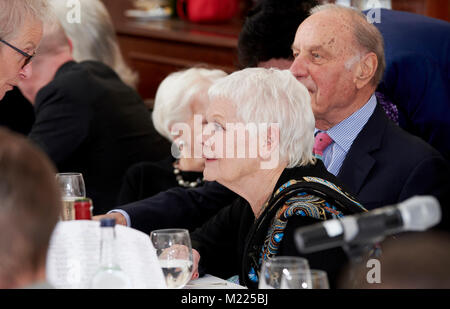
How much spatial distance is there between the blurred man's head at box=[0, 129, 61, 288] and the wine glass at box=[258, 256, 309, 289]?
518 millimetres

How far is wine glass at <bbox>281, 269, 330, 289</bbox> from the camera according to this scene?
1.41m

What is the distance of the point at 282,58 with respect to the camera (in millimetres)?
3068

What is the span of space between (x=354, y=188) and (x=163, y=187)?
3.48ft

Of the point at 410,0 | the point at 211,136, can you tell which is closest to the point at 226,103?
the point at 211,136

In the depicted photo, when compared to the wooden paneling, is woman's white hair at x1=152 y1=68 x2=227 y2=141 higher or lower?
higher

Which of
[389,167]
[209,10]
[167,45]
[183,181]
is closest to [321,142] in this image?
[389,167]

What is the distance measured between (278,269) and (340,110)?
1.27 metres

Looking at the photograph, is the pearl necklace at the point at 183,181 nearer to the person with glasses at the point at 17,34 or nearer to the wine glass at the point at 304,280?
the person with glasses at the point at 17,34

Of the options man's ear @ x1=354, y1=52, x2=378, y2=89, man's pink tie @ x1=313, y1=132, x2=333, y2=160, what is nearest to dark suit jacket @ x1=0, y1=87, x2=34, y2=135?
man's pink tie @ x1=313, y1=132, x2=333, y2=160

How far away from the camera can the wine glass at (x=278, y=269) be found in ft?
4.72

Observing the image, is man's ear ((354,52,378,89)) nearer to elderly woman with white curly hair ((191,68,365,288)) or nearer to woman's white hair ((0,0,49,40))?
elderly woman with white curly hair ((191,68,365,288))

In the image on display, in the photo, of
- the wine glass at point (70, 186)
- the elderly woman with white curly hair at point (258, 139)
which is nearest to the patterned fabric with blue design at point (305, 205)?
the elderly woman with white curly hair at point (258, 139)

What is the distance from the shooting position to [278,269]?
1454mm

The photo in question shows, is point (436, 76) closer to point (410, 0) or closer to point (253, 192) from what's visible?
point (253, 192)
